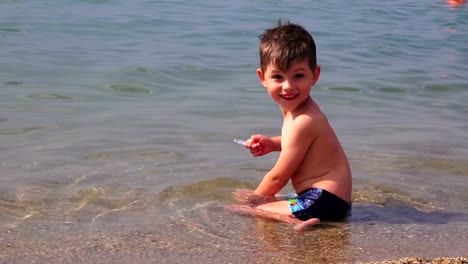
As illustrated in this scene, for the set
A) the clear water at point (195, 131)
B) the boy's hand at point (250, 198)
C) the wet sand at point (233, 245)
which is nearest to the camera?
the wet sand at point (233, 245)

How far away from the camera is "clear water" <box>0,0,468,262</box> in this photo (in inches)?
158

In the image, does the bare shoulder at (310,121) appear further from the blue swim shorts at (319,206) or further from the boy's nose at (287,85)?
the blue swim shorts at (319,206)

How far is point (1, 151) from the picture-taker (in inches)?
211

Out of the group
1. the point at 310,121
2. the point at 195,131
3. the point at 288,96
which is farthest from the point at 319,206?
the point at 195,131

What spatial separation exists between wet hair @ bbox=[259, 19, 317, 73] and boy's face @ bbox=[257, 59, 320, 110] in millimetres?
28

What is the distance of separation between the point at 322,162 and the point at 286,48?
64 centimetres

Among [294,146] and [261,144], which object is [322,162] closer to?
[294,146]

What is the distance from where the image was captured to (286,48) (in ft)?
14.1

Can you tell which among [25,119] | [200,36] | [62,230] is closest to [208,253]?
[62,230]

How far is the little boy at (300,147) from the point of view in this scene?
14.2ft

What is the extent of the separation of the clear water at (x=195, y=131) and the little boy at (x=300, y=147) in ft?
0.48

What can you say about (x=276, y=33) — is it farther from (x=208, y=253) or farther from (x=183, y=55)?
(x=183, y=55)

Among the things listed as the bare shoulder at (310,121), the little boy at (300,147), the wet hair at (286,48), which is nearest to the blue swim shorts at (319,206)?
the little boy at (300,147)

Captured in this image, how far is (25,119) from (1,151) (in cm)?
81
